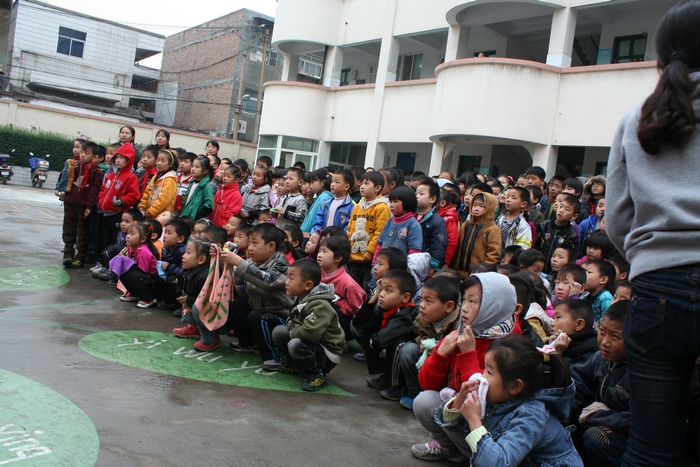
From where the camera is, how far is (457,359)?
10.3ft

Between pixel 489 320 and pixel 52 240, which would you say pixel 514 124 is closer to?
pixel 52 240

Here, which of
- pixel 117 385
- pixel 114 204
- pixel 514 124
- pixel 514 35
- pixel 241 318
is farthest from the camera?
pixel 514 35

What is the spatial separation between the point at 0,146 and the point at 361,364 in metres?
22.6

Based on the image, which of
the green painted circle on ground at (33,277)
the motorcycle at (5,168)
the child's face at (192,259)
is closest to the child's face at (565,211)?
the child's face at (192,259)

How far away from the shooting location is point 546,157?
12.8m

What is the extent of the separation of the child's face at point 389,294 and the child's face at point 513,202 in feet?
8.22

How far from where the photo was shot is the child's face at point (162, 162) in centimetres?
798

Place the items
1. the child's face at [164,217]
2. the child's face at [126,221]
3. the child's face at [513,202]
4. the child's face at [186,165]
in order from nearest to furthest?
1. the child's face at [513,202]
2. the child's face at [126,221]
3. the child's face at [164,217]
4. the child's face at [186,165]

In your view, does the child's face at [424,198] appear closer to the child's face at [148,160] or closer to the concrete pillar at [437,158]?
the child's face at [148,160]

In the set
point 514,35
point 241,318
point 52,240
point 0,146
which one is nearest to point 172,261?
point 241,318

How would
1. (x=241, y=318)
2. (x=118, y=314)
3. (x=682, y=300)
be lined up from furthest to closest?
(x=118, y=314)
(x=241, y=318)
(x=682, y=300)

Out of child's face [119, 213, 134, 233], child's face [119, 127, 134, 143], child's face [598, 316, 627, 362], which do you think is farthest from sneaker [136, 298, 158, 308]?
child's face [598, 316, 627, 362]

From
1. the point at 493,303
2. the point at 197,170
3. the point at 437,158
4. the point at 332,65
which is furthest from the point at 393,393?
the point at 332,65

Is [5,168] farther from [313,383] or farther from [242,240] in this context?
[313,383]
